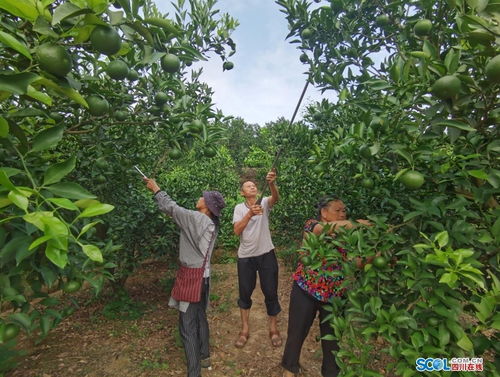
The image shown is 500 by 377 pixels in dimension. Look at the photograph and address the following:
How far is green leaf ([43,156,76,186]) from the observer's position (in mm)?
1030

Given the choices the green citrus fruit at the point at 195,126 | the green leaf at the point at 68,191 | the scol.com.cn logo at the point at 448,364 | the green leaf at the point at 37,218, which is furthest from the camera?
the green citrus fruit at the point at 195,126

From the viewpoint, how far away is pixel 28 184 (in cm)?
120

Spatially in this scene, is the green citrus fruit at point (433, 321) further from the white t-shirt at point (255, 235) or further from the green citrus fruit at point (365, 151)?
the white t-shirt at point (255, 235)

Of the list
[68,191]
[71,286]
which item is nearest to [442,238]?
[68,191]

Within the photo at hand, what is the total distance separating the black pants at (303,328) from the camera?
2637mm

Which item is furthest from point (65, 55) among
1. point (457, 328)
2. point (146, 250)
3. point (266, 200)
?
point (146, 250)

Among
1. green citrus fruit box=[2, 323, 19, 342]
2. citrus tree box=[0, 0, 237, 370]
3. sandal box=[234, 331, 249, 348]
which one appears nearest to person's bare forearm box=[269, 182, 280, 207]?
citrus tree box=[0, 0, 237, 370]

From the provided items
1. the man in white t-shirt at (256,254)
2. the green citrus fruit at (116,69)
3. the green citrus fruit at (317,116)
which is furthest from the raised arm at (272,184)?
the green citrus fruit at (116,69)

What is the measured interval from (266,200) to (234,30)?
1805mm

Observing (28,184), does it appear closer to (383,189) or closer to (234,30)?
(383,189)

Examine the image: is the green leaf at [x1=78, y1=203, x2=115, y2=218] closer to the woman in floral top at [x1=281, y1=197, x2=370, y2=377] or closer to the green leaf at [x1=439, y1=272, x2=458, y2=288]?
the green leaf at [x1=439, y1=272, x2=458, y2=288]

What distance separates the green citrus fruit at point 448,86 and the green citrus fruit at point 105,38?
47.9 inches

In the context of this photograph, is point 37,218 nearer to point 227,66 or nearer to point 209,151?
point 209,151

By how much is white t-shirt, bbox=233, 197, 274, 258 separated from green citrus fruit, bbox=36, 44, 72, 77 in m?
2.72
